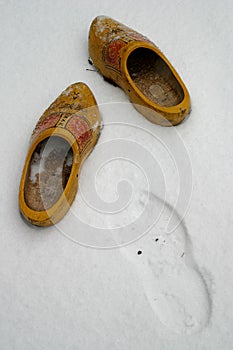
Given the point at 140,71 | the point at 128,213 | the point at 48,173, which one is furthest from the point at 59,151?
the point at 140,71

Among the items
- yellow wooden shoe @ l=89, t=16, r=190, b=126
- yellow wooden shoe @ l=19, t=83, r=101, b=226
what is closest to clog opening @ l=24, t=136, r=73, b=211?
yellow wooden shoe @ l=19, t=83, r=101, b=226

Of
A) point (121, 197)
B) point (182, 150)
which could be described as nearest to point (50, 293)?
point (121, 197)

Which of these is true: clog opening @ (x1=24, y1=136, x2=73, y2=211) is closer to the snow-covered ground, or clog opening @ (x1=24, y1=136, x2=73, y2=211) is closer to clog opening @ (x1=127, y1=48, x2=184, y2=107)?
the snow-covered ground

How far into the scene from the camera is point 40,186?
1.56 metres

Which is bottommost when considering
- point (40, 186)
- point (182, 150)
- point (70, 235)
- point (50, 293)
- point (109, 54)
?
point (50, 293)

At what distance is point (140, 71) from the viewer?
1.73 metres

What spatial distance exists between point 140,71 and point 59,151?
1.56 feet

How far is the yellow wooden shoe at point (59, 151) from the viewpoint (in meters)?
1.48

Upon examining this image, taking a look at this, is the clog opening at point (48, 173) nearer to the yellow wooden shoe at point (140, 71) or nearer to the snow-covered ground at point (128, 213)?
the snow-covered ground at point (128, 213)

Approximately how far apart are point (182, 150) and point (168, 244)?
0.37m

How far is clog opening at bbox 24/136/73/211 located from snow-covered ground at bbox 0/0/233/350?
79mm

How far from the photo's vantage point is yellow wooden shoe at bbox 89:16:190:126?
5.23 ft

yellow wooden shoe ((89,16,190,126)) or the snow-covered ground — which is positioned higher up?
yellow wooden shoe ((89,16,190,126))

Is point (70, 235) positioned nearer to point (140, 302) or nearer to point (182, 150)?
point (140, 302)
